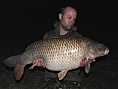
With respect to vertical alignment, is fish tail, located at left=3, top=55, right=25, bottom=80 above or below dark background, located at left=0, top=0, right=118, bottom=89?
above

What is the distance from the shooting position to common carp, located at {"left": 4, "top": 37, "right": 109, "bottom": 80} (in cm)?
378

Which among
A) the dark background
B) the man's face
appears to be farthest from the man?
the dark background

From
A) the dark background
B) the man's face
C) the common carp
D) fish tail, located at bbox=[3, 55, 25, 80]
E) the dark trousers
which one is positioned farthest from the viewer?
the dark background

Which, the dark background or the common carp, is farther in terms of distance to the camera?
the dark background

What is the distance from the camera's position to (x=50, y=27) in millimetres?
19344

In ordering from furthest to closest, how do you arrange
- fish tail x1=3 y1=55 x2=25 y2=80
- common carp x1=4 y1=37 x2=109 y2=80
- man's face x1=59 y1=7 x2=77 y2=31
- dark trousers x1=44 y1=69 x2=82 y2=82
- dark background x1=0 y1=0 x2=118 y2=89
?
dark background x1=0 y1=0 x2=118 y2=89
dark trousers x1=44 y1=69 x2=82 y2=82
man's face x1=59 y1=7 x2=77 y2=31
fish tail x1=3 y1=55 x2=25 y2=80
common carp x1=4 y1=37 x2=109 y2=80

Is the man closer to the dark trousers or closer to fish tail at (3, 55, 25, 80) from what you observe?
the dark trousers

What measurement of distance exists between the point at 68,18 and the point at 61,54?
69 cm

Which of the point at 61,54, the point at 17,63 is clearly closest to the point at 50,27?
the point at 17,63

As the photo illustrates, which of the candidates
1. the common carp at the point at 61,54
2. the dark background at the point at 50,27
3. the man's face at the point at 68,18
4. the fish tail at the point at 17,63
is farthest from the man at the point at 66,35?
the dark background at the point at 50,27

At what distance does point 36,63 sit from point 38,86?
2290 mm

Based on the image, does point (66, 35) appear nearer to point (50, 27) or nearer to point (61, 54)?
point (61, 54)

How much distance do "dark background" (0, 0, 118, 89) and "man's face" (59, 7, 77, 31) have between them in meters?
2.35

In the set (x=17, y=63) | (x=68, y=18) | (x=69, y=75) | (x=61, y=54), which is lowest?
(x=69, y=75)
